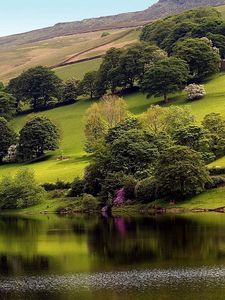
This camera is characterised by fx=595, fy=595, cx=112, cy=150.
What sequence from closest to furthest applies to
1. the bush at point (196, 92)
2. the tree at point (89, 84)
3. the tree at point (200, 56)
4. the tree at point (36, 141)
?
the tree at point (36, 141) → the bush at point (196, 92) → the tree at point (200, 56) → the tree at point (89, 84)

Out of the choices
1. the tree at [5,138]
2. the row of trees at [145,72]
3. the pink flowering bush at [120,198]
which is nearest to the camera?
the pink flowering bush at [120,198]

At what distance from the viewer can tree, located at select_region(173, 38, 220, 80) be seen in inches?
6831

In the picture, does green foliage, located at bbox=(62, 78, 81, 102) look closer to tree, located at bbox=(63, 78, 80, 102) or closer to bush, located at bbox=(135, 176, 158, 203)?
tree, located at bbox=(63, 78, 80, 102)

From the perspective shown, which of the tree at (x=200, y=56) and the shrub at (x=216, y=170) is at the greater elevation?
the tree at (x=200, y=56)

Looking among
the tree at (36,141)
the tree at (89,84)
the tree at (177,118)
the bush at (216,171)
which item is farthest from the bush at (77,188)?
the tree at (89,84)

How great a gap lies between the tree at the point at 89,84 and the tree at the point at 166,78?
2439 centimetres

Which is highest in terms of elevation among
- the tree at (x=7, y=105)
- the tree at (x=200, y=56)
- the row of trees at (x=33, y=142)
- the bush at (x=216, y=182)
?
the tree at (x=200, y=56)

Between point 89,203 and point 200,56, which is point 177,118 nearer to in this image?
point 89,203

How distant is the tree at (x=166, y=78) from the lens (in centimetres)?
16388

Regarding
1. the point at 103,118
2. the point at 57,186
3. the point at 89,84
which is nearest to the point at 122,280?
the point at 57,186

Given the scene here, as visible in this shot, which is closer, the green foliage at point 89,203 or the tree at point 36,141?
the green foliage at point 89,203

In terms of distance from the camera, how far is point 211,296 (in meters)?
47.1

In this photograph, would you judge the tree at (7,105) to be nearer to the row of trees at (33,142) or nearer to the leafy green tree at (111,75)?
the row of trees at (33,142)

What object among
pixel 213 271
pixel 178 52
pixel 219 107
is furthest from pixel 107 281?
pixel 178 52
